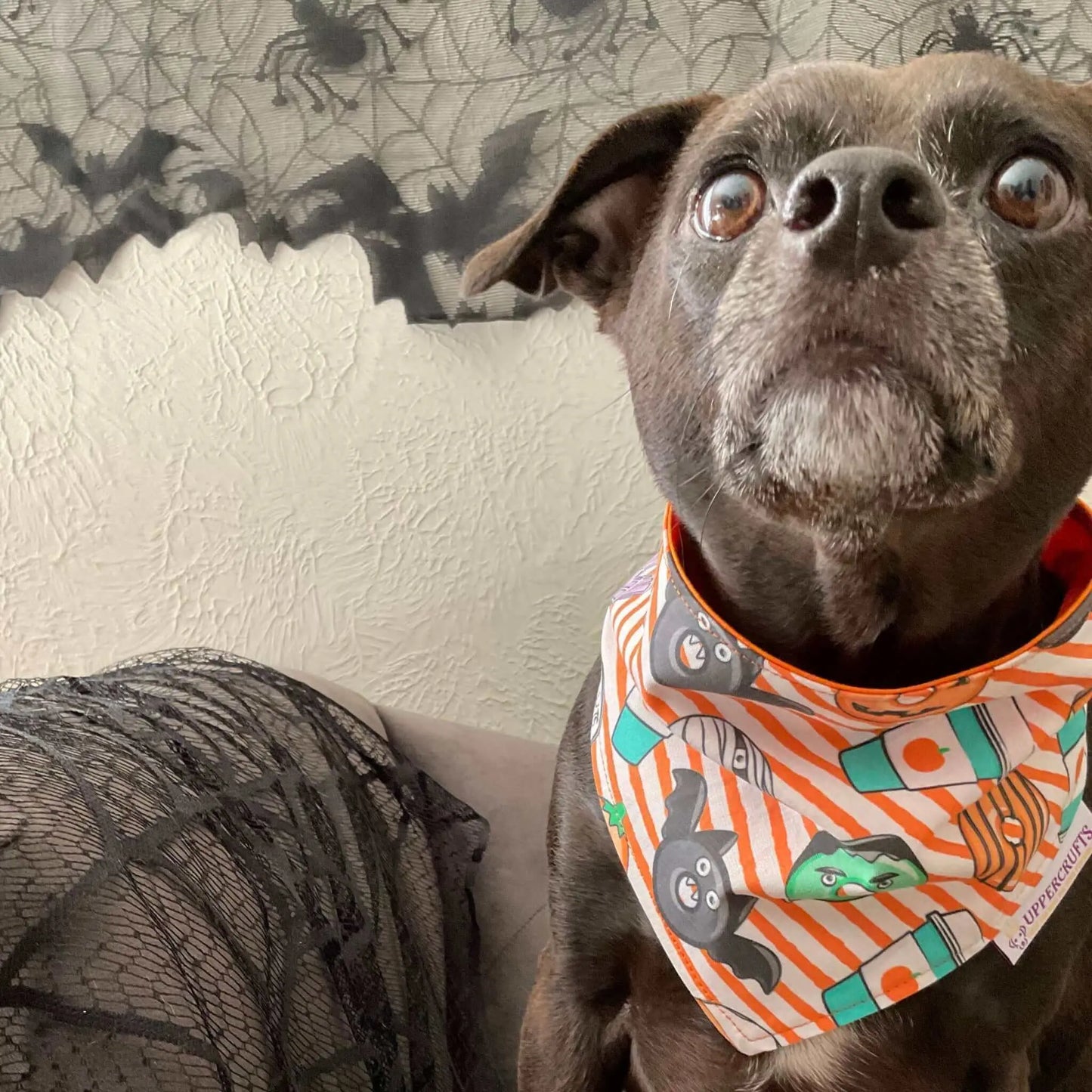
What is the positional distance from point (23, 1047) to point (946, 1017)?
73 cm

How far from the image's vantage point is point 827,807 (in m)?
0.80

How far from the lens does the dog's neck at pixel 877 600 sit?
75cm

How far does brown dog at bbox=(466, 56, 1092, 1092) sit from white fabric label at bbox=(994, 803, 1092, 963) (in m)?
0.03

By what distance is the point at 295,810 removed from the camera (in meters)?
1.01

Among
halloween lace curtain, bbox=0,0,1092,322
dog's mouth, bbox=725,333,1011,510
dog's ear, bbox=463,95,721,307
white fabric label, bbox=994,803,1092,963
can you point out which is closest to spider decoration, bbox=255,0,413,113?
halloween lace curtain, bbox=0,0,1092,322

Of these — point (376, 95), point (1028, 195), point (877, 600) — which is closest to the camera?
point (1028, 195)

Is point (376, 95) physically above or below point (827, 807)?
above

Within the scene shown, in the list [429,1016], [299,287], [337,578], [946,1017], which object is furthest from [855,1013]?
[299,287]

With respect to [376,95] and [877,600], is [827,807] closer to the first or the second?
[877,600]

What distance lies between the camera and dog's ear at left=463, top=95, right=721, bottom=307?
0.82 m

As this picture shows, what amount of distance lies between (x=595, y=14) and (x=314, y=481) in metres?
0.78

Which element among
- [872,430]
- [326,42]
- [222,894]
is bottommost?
[222,894]

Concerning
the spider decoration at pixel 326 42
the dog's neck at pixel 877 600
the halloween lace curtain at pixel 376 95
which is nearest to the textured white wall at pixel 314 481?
the halloween lace curtain at pixel 376 95

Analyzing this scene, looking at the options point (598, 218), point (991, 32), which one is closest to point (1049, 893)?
point (598, 218)
